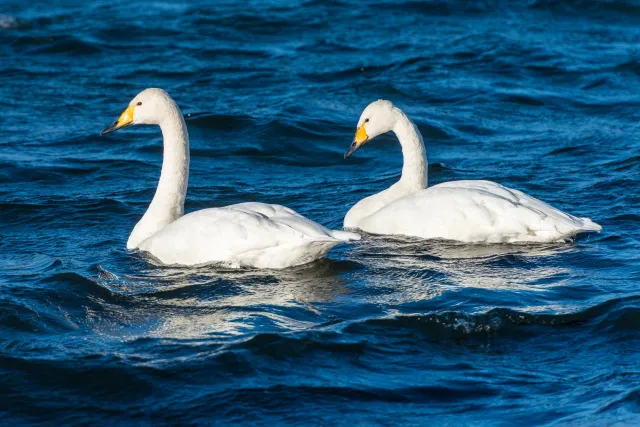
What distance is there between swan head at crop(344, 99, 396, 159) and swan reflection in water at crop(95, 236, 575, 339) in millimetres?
1718

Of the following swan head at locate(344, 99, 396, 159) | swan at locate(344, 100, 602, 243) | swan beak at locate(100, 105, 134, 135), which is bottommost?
swan at locate(344, 100, 602, 243)

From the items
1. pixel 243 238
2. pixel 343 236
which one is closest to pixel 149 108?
pixel 243 238

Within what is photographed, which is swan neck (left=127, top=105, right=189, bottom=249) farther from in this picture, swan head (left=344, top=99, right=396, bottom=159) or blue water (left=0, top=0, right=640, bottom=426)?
swan head (left=344, top=99, right=396, bottom=159)

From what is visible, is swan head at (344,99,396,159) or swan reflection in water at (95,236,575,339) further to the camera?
swan head at (344,99,396,159)

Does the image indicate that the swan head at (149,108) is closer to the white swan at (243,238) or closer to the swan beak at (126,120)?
the swan beak at (126,120)

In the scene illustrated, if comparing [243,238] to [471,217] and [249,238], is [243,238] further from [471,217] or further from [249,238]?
[471,217]

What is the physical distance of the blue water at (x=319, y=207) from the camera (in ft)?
22.0

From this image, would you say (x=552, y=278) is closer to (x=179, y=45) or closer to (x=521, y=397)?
(x=521, y=397)

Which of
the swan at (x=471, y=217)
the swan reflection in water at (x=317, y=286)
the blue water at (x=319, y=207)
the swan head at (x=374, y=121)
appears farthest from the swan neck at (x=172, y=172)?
the swan head at (x=374, y=121)

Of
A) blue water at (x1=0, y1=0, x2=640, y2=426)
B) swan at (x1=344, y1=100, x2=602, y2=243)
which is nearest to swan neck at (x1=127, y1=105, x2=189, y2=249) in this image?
blue water at (x1=0, y1=0, x2=640, y2=426)

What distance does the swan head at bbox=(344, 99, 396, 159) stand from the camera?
11.2 m

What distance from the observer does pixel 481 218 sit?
9633mm

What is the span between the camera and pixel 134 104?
10.3 metres

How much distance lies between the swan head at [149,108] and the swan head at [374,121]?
1.92m
